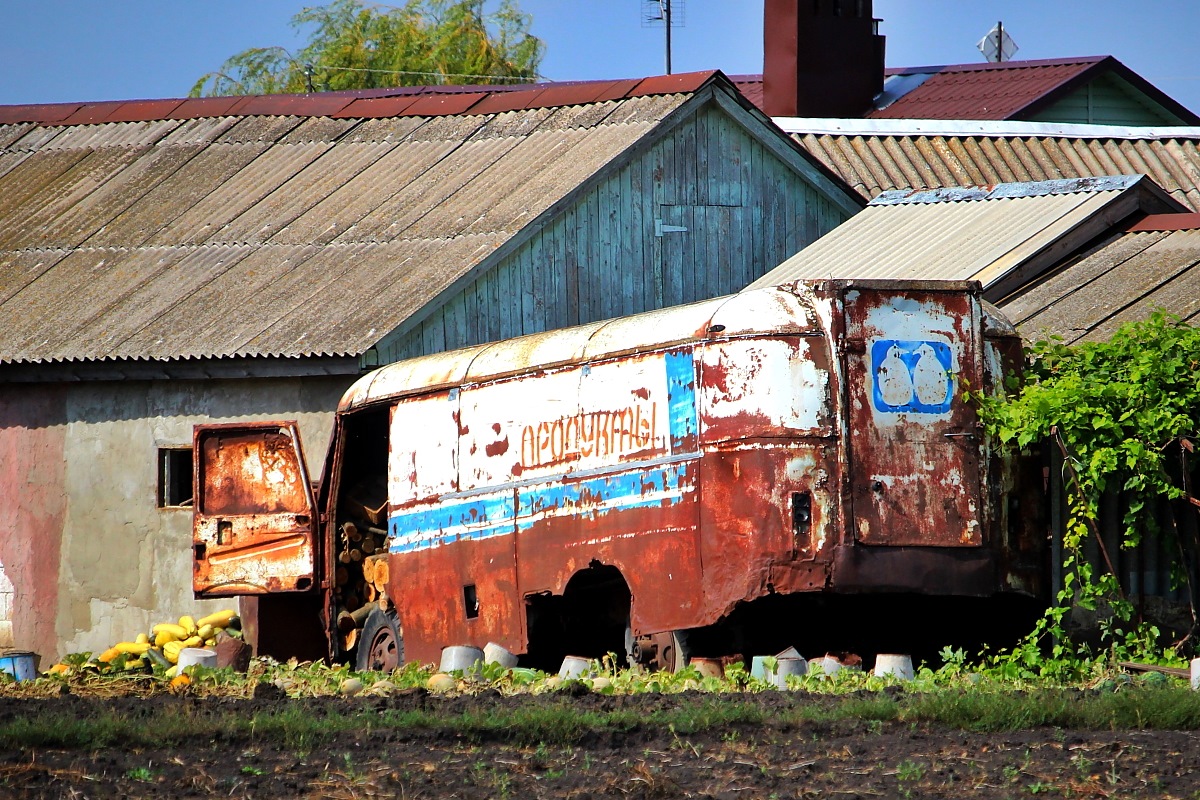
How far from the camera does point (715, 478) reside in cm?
1136

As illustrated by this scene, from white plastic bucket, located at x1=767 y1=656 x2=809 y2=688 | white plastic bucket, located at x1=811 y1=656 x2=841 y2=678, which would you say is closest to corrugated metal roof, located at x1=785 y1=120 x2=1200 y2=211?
white plastic bucket, located at x1=811 y1=656 x2=841 y2=678

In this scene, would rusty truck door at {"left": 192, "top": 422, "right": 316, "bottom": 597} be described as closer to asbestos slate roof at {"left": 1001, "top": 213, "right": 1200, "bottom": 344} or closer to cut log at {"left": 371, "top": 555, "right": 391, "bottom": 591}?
cut log at {"left": 371, "top": 555, "right": 391, "bottom": 591}

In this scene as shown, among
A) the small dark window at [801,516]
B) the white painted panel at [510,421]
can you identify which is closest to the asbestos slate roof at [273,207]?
the white painted panel at [510,421]

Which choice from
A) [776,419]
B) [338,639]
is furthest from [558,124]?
[776,419]

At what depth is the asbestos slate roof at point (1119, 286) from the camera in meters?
14.9

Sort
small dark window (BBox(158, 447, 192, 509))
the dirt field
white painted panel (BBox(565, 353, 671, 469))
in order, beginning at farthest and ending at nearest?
small dark window (BBox(158, 447, 192, 509)) → white painted panel (BBox(565, 353, 671, 469)) → the dirt field

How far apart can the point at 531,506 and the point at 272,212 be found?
9.69m

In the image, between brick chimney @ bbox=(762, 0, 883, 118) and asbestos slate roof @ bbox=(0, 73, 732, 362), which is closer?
asbestos slate roof @ bbox=(0, 73, 732, 362)

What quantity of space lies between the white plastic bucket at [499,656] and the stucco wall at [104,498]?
5.64 meters

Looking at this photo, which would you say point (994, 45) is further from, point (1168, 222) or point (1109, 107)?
point (1168, 222)

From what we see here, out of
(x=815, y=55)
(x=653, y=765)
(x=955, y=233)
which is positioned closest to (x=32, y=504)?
(x=955, y=233)

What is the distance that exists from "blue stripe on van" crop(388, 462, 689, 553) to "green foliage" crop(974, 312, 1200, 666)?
82.8 inches

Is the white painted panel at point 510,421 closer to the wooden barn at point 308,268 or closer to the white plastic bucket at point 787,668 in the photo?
the white plastic bucket at point 787,668

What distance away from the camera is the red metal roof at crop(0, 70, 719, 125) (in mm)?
21641
